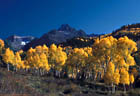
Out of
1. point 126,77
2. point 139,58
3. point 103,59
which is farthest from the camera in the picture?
point 139,58

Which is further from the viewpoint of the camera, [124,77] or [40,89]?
[124,77]

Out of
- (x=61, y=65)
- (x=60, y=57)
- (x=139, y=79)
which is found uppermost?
(x=60, y=57)

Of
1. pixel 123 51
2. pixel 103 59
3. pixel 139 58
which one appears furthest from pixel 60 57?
pixel 139 58

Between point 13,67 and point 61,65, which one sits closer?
point 61,65

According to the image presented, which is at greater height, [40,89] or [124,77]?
[124,77]

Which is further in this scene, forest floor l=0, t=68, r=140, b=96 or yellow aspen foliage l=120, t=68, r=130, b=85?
yellow aspen foliage l=120, t=68, r=130, b=85

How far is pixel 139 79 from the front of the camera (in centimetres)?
3231

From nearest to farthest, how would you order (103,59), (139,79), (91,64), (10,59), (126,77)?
(126,77) < (103,59) < (139,79) < (91,64) < (10,59)

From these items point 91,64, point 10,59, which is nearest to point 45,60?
point 10,59

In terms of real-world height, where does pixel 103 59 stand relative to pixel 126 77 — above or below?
above

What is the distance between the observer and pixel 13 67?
76250 millimetres

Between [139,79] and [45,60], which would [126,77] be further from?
[45,60]

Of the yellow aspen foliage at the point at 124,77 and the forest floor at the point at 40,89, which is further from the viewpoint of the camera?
the yellow aspen foliage at the point at 124,77

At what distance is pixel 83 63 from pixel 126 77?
12.8 metres
